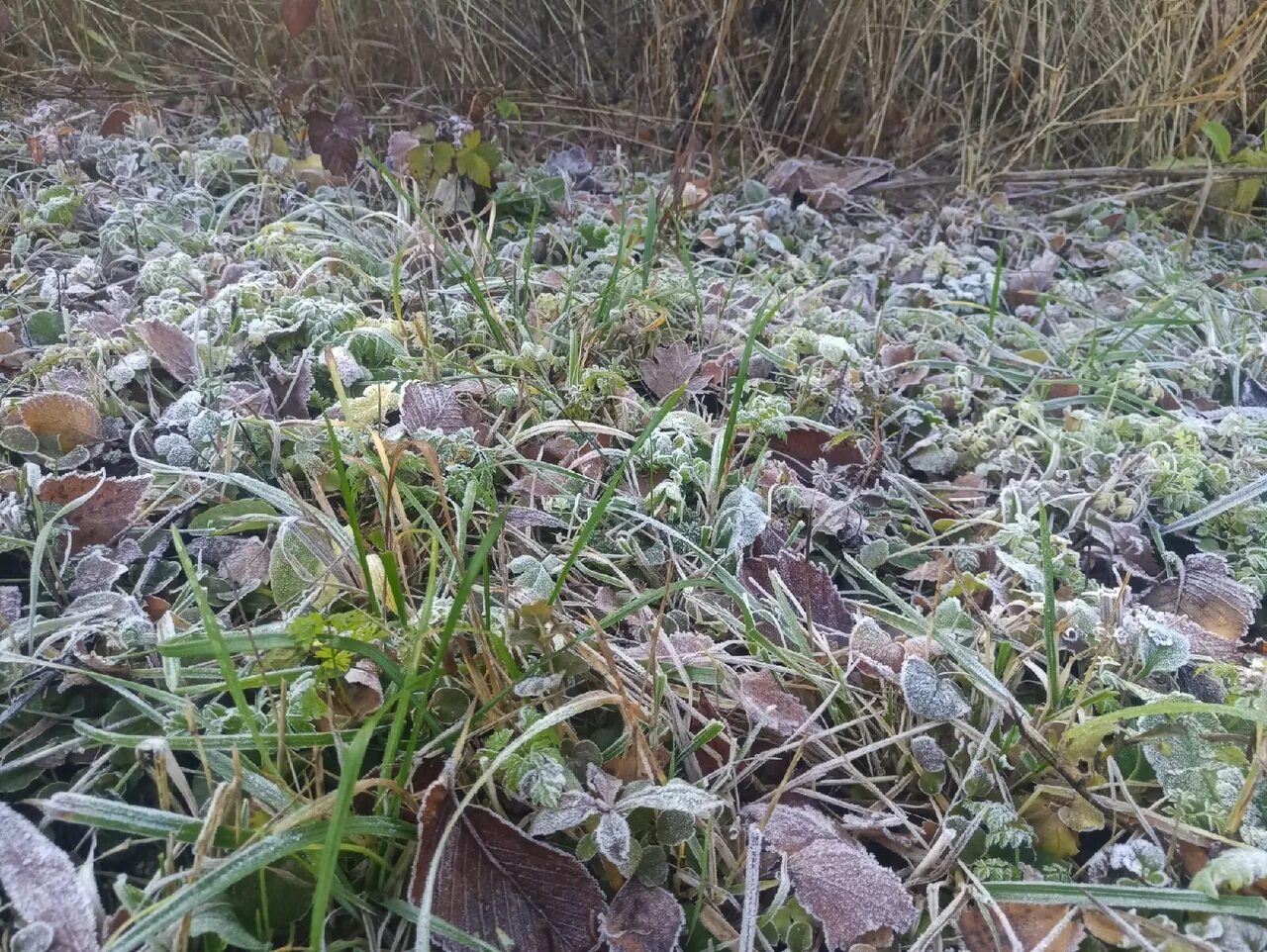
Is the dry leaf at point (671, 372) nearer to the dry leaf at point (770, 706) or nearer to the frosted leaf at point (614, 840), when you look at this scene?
the dry leaf at point (770, 706)

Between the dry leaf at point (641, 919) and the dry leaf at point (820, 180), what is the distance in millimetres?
1869

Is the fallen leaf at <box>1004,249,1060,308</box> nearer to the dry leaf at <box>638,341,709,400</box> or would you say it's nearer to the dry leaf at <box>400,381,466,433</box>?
the dry leaf at <box>638,341,709,400</box>

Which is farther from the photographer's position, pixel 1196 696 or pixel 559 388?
pixel 559 388

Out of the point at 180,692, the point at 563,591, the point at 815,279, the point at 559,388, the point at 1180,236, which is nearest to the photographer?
the point at 180,692

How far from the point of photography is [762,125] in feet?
8.09

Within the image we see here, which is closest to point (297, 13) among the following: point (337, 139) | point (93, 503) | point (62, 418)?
point (337, 139)

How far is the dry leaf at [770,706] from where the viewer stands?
0.73m

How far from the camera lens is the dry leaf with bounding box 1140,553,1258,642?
2.96ft

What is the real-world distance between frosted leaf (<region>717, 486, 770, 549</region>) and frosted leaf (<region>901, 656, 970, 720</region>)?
9.0 inches

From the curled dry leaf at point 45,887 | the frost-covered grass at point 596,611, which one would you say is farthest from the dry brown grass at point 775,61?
the curled dry leaf at point 45,887

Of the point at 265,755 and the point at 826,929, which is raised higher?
the point at 265,755

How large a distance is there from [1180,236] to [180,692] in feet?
8.02

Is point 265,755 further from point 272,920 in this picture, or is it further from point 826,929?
point 826,929

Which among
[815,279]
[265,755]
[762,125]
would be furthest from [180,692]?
[762,125]
